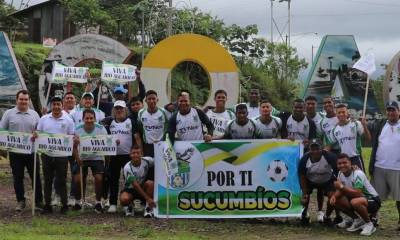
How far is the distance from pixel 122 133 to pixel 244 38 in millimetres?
20338

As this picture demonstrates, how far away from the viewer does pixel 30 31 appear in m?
Answer: 35.0

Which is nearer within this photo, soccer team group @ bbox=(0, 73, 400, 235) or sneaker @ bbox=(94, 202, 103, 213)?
soccer team group @ bbox=(0, 73, 400, 235)

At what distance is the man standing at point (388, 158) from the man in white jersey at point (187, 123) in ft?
8.61

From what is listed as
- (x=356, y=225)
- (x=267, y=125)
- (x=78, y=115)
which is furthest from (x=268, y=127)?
(x=78, y=115)

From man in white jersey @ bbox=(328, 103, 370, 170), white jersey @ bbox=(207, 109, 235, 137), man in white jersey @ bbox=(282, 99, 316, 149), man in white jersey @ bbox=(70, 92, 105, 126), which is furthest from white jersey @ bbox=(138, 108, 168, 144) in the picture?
man in white jersey @ bbox=(328, 103, 370, 170)

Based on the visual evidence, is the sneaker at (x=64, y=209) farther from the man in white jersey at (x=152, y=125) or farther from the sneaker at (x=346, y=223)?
the sneaker at (x=346, y=223)

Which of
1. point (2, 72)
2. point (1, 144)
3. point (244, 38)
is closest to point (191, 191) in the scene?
point (1, 144)

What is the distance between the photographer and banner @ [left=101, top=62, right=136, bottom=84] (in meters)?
13.4

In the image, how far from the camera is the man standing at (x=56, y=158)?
33.3 ft

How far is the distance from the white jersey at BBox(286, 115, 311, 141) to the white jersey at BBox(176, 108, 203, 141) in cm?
142

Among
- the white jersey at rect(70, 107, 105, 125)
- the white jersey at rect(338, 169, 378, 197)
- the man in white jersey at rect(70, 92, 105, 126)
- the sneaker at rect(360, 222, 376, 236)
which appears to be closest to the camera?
the sneaker at rect(360, 222, 376, 236)

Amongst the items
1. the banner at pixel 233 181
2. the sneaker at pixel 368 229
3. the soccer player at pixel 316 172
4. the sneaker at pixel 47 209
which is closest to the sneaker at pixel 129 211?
the banner at pixel 233 181

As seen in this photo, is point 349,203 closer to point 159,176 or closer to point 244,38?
point 159,176

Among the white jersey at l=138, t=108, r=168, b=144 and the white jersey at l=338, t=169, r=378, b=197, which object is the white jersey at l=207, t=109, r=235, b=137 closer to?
the white jersey at l=138, t=108, r=168, b=144
